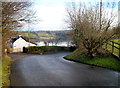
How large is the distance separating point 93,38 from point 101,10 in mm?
1856

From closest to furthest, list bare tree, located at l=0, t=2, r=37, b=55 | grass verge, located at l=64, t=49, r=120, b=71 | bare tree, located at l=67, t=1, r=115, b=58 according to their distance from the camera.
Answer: bare tree, located at l=0, t=2, r=37, b=55 < grass verge, located at l=64, t=49, r=120, b=71 < bare tree, located at l=67, t=1, r=115, b=58

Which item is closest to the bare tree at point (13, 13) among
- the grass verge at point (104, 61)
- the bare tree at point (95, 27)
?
the bare tree at point (95, 27)

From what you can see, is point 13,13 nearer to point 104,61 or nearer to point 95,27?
point 95,27

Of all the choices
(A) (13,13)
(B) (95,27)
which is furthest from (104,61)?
(A) (13,13)

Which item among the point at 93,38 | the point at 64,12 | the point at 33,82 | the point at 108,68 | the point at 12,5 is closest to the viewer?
the point at 33,82

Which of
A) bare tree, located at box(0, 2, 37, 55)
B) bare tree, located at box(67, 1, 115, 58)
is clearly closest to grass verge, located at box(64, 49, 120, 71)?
bare tree, located at box(67, 1, 115, 58)

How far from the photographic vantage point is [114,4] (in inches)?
341

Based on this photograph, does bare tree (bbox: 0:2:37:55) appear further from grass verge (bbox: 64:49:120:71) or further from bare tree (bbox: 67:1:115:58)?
grass verge (bbox: 64:49:120:71)

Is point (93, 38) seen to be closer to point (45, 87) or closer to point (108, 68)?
point (108, 68)

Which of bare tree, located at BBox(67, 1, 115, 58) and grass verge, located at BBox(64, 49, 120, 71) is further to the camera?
bare tree, located at BBox(67, 1, 115, 58)

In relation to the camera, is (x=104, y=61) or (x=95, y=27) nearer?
(x=104, y=61)

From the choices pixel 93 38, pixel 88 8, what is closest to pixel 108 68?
pixel 93 38

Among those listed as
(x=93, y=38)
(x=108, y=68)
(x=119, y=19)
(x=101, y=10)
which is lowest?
(x=108, y=68)

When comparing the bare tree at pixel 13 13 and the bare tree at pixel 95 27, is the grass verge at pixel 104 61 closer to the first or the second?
the bare tree at pixel 95 27
